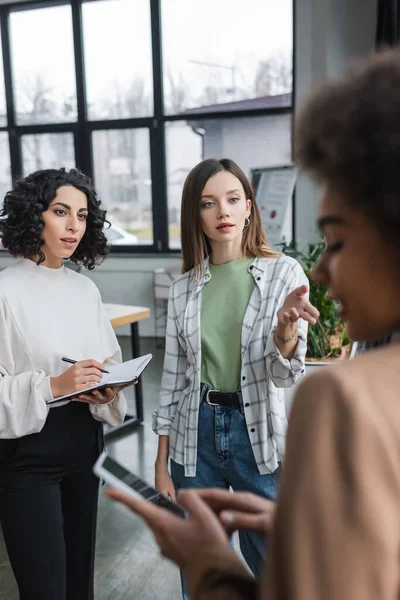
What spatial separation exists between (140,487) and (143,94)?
6428 mm

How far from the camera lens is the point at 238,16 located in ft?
20.2

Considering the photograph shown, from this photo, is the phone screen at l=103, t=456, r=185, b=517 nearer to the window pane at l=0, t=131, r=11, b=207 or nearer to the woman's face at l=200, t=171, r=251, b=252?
the woman's face at l=200, t=171, r=251, b=252

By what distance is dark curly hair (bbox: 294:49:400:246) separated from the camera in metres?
0.48

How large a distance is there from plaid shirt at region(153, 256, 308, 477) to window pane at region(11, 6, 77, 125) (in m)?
5.89

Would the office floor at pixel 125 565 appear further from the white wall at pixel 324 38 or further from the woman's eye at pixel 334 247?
the white wall at pixel 324 38

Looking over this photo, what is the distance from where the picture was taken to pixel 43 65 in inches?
278

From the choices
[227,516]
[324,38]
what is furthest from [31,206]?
[324,38]

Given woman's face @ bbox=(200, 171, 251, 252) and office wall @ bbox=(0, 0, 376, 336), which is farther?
office wall @ bbox=(0, 0, 376, 336)

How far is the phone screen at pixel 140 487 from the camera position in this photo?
2.50 feet

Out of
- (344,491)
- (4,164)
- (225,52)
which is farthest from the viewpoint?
(4,164)

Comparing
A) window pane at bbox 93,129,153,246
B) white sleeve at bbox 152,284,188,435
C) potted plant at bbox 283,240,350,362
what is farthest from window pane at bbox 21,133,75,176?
white sleeve at bbox 152,284,188,435

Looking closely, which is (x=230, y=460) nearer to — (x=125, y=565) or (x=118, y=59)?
(x=125, y=565)

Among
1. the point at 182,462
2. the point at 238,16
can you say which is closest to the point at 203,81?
the point at 238,16

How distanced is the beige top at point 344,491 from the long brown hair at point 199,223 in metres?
1.29
